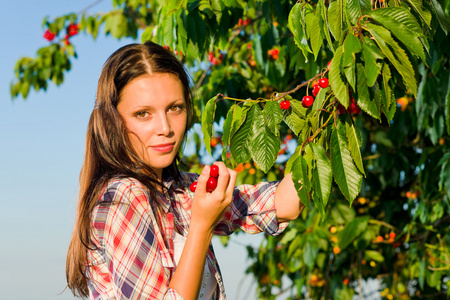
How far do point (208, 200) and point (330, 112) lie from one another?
34cm

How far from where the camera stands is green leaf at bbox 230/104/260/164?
4.36 feet

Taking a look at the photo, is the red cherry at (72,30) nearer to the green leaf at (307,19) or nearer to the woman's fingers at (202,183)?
the green leaf at (307,19)

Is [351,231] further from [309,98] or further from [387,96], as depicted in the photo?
[387,96]

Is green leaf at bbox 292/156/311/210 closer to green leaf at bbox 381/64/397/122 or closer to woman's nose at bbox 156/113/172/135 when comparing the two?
green leaf at bbox 381/64/397/122

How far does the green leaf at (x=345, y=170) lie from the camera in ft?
4.03

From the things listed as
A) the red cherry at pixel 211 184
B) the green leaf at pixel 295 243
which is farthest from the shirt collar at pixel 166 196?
the green leaf at pixel 295 243

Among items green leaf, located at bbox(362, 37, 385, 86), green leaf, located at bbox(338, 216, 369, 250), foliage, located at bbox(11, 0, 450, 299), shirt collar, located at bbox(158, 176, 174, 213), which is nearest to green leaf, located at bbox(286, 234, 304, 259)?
foliage, located at bbox(11, 0, 450, 299)

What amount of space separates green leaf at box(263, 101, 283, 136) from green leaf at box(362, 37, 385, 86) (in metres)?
0.23

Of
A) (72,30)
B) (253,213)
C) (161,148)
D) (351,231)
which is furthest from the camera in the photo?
(72,30)

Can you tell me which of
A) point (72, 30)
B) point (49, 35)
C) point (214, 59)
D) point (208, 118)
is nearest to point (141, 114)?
point (208, 118)

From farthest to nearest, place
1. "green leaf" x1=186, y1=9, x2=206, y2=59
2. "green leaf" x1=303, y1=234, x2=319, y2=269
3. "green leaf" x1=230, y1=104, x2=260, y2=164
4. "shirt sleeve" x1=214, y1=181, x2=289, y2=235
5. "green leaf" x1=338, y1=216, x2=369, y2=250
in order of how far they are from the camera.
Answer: "green leaf" x1=303, y1=234, x2=319, y2=269
"green leaf" x1=338, y1=216, x2=369, y2=250
"green leaf" x1=186, y1=9, x2=206, y2=59
"shirt sleeve" x1=214, y1=181, x2=289, y2=235
"green leaf" x1=230, y1=104, x2=260, y2=164

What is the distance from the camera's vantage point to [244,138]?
133 centimetres

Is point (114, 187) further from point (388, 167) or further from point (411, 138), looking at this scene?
point (411, 138)

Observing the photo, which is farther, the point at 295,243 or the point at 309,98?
the point at 295,243
